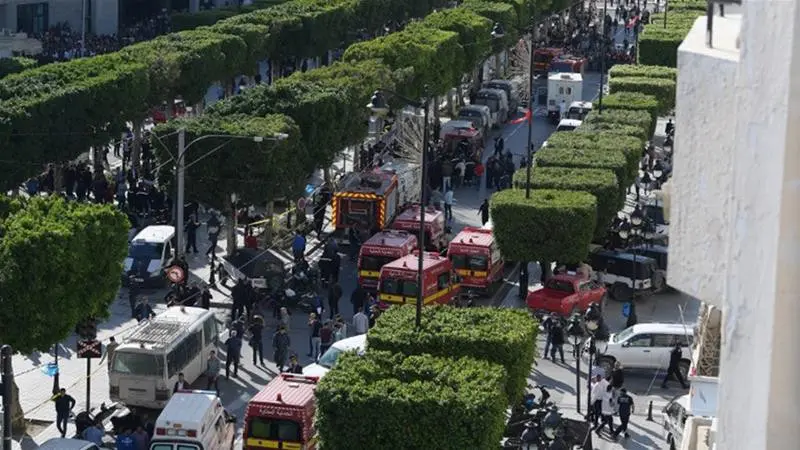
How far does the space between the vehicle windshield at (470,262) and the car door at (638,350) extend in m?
7.52

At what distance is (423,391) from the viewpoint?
24125 millimetres

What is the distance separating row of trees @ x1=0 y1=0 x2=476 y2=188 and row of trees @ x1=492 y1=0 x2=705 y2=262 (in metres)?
13.7

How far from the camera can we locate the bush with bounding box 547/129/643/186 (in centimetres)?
4906

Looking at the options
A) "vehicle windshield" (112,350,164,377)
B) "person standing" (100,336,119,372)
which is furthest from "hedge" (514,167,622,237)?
"vehicle windshield" (112,350,164,377)

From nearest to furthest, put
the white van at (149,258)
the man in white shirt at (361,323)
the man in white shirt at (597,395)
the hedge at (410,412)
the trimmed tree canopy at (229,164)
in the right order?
the hedge at (410,412) → the man in white shirt at (597,395) → the man in white shirt at (361,323) → the white van at (149,258) → the trimmed tree canopy at (229,164)

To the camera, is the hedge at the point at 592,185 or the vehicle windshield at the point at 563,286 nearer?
the vehicle windshield at the point at 563,286

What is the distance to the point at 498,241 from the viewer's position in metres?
42.2

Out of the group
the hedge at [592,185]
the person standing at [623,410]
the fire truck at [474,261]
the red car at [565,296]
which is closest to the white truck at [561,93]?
the hedge at [592,185]

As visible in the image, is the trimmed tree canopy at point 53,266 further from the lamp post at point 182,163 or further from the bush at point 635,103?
the bush at point 635,103

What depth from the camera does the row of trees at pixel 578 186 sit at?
136 feet

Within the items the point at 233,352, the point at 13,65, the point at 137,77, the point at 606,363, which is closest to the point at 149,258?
the point at 233,352

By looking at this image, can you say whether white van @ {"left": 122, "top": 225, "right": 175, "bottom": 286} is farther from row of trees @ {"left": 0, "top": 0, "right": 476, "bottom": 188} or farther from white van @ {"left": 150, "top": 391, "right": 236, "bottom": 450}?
white van @ {"left": 150, "top": 391, "right": 236, "bottom": 450}

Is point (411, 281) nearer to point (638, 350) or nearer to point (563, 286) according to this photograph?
point (563, 286)

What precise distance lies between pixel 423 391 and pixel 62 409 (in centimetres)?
911
